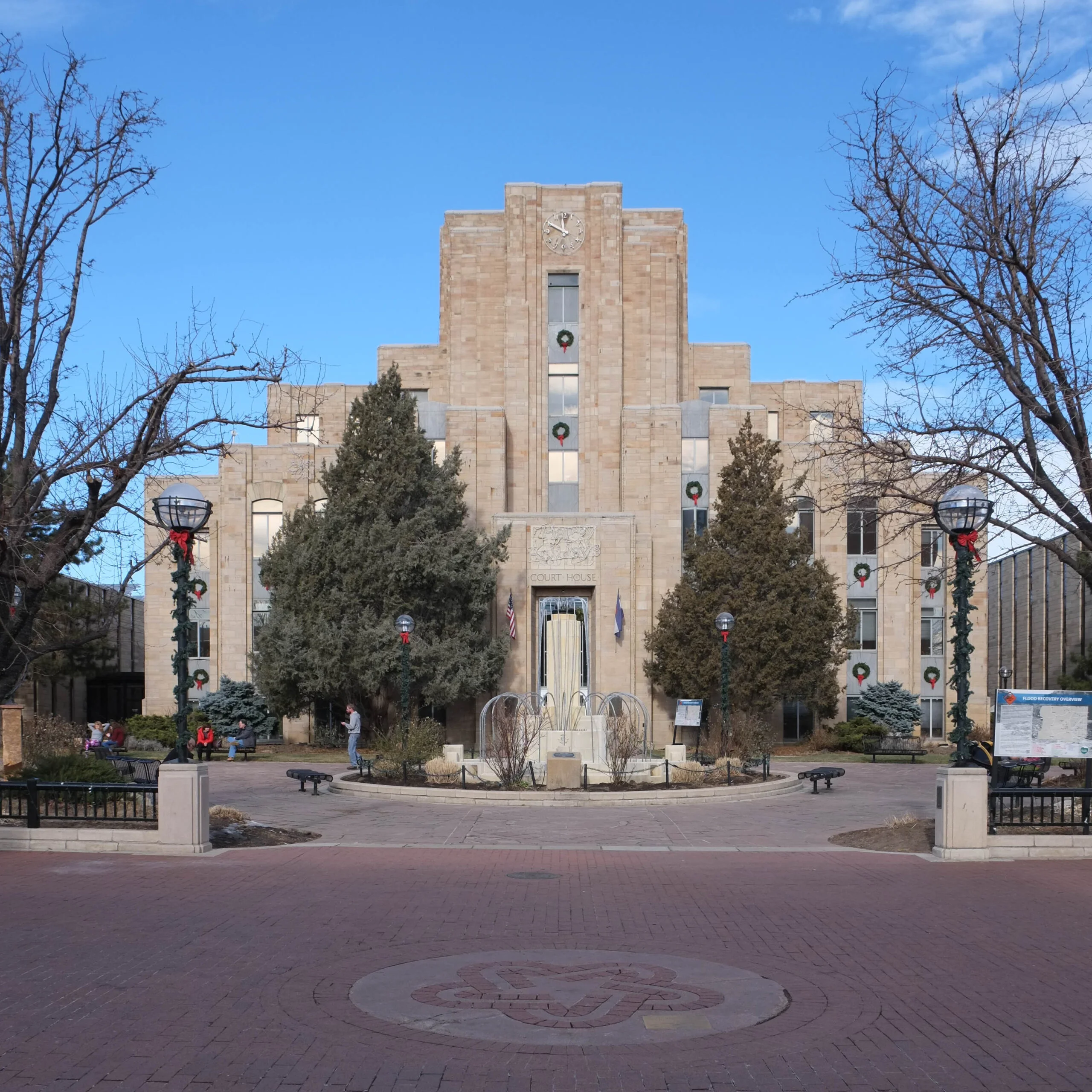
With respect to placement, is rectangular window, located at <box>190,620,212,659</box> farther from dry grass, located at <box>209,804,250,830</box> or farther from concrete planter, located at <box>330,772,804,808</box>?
dry grass, located at <box>209,804,250,830</box>

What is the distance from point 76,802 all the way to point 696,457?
34.0 metres

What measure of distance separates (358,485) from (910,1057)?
36685 millimetres

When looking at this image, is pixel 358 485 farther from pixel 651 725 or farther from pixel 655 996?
pixel 655 996

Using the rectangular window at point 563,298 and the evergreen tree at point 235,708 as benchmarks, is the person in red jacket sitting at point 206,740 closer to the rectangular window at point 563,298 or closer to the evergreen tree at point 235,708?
the evergreen tree at point 235,708

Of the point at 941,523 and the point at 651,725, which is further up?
the point at 941,523

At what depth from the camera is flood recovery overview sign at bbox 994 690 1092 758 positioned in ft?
54.8

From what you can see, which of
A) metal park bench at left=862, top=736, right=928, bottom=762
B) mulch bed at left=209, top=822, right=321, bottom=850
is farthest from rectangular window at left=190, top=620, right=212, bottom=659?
mulch bed at left=209, top=822, right=321, bottom=850

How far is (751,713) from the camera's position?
3850 centimetres

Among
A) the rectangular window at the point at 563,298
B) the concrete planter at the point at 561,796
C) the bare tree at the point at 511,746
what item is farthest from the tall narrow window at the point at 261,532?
the concrete planter at the point at 561,796

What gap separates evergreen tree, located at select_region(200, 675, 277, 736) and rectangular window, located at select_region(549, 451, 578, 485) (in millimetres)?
14399

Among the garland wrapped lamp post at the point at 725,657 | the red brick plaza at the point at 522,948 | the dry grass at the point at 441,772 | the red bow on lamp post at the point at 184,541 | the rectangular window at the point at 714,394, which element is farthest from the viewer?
the rectangular window at the point at 714,394

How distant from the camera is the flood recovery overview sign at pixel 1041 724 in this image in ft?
54.8

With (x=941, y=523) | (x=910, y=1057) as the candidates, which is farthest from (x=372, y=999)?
(x=941, y=523)

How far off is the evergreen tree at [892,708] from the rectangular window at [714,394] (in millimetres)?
14934
